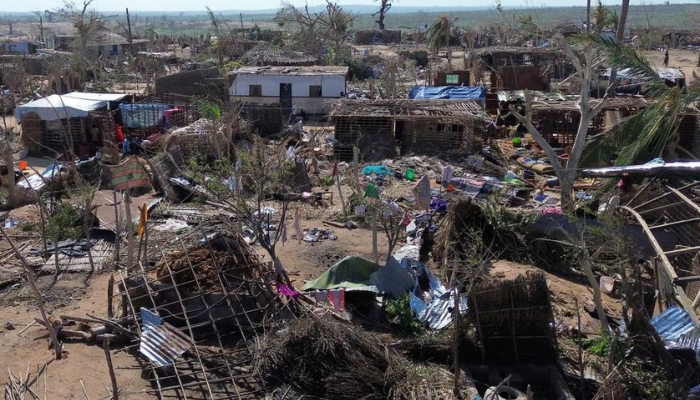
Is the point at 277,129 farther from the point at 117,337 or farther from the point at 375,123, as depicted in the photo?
the point at 117,337

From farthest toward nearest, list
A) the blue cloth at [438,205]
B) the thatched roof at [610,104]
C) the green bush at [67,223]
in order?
the thatched roof at [610,104]
the blue cloth at [438,205]
the green bush at [67,223]

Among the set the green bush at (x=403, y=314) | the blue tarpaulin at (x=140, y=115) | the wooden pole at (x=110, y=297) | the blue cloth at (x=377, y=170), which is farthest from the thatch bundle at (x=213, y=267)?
the blue tarpaulin at (x=140, y=115)

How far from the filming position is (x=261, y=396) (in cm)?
870

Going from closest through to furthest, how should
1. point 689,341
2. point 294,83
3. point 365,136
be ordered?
point 689,341
point 365,136
point 294,83

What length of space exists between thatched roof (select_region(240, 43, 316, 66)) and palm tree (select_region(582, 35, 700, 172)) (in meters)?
22.2

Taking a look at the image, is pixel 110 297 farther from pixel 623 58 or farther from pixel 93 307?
pixel 623 58

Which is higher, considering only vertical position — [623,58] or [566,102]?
[623,58]

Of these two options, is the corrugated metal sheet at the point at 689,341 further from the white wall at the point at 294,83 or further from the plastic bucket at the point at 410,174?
the white wall at the point at 294,83

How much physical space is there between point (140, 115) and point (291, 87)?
7058mm

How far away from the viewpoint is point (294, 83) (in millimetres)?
27719

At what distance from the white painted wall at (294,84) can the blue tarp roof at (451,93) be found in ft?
10.1

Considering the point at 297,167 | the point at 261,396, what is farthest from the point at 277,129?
the point at 261,396

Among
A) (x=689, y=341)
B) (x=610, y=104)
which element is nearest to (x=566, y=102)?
(x=610, y=104)

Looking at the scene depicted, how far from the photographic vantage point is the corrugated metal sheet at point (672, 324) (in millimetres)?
8102
